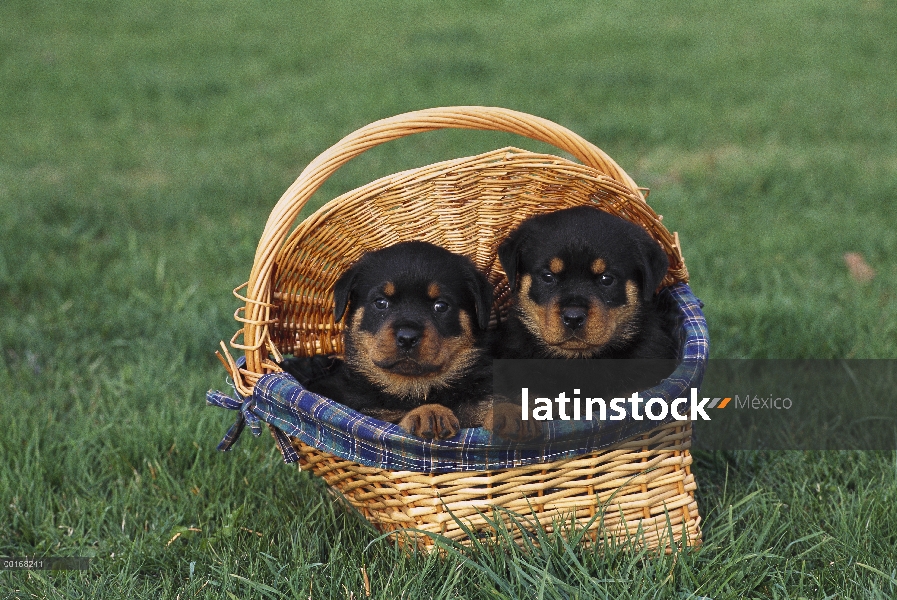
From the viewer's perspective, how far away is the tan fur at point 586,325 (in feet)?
9.02

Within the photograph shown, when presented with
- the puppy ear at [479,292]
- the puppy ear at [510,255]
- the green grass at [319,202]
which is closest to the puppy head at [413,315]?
the puppy ear at [479,292]

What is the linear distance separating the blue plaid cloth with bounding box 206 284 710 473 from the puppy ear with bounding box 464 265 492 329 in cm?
63

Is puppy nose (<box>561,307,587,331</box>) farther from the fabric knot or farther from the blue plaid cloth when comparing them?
the fabric knot

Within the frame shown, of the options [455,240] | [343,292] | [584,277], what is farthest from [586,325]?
[455,240]

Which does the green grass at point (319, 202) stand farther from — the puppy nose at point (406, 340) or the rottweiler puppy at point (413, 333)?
the puppy nose at point (406, 340)

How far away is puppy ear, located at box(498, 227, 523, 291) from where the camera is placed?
9.66 feet

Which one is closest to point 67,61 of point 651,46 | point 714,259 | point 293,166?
point 293,166

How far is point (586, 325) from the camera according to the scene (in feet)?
8.99

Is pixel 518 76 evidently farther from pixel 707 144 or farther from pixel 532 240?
pixel 532 240

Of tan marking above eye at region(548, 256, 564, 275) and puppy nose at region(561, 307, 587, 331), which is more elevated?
tan marking above eye at region(548, 256, 564, 275)

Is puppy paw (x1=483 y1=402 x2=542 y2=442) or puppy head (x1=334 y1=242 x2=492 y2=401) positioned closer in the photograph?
puppy paw (x1=483 y1=402 x2=542 y2=442)

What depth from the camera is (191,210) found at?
5.97 metres

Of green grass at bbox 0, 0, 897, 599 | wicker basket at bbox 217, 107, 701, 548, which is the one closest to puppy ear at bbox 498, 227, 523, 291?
wicker basket at bbox 217, 107, 701, 548

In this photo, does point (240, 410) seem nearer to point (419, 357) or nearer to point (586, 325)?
point (419, 357)
